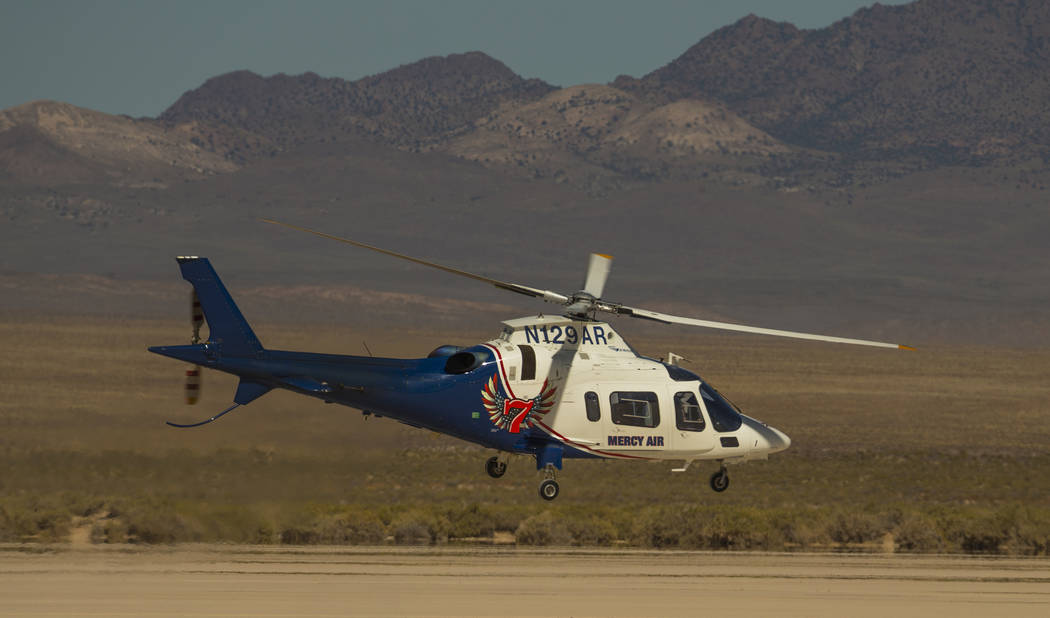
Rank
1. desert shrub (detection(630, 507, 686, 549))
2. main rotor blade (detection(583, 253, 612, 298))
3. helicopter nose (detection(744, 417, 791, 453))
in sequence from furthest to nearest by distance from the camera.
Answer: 1. desert shrub (detection(630, 507, 686, 549))
2. helicopter nose (detection(744, 417, 791, 453))
3. main rotor blade (detection(583, 253, 612, 298))

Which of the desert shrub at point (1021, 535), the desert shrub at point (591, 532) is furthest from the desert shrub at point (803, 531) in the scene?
the desert shrub at point (591, 532)

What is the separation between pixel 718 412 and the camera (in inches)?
1410

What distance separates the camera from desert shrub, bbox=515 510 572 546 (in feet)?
178

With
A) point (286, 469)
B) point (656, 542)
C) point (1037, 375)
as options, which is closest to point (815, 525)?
point (656, 542)

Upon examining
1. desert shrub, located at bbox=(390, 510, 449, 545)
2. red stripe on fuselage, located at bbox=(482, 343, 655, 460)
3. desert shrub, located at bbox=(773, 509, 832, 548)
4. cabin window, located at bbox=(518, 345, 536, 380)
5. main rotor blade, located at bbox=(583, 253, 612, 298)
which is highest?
main rotor blade, located at bbox=(583, 253, 612, 298)

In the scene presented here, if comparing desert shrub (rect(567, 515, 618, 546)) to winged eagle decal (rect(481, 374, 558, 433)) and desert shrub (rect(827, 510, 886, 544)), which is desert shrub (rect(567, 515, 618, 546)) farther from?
winged eagle decal (rect(481, 374, 558, 433))

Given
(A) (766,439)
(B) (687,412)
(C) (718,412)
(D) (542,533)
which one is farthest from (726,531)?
(B) (687,412)

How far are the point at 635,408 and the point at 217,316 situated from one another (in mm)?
9037

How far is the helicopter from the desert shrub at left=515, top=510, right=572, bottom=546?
19.5 metres

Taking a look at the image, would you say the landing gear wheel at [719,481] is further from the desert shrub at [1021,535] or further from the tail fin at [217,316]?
the desert shrub at [1021,535]

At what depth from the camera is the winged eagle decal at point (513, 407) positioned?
34.1m

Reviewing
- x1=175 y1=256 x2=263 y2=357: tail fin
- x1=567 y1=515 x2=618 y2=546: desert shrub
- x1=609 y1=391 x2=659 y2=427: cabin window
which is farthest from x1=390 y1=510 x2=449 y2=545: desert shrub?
x1=175 y1=256 x2=263 y2=357: tail fin

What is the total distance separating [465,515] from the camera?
183 ft

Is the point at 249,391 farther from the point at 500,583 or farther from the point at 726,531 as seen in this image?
the point at 726,531
